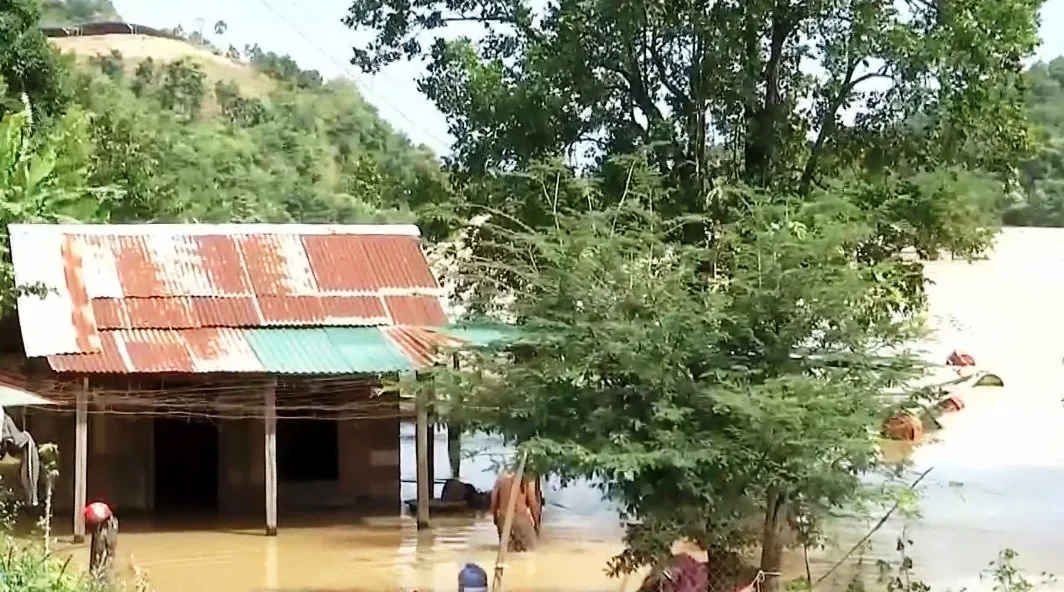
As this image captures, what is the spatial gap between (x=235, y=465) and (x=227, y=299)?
2329 mm

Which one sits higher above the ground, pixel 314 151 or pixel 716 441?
pixel 314 151

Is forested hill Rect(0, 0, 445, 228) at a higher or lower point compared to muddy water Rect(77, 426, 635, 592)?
higher

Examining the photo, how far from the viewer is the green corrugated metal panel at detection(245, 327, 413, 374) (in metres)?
15.6

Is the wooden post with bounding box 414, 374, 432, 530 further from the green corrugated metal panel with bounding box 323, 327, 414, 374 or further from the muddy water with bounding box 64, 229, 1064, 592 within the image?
the green corrugated metal panel with bounding box 323, 327, 414, 374

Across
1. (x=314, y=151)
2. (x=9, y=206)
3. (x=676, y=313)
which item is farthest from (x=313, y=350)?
(x=314, y=151)

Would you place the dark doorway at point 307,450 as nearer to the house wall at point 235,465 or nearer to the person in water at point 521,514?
the house wall at point 235,465

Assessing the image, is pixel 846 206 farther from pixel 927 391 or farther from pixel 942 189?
pixel 942 189

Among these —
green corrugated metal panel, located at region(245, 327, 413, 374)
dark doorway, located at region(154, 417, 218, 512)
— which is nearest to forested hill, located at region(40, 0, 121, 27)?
dark doorway, located at region(154, 417, 218, 512)

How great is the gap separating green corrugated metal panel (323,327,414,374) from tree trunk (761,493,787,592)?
624cm

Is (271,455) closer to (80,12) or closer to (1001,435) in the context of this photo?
(1001,435)

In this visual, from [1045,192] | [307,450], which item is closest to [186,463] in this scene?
[307,450]

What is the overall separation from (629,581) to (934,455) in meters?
14.5

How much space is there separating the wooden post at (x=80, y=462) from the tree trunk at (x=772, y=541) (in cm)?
835

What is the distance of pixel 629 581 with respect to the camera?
521 inches
